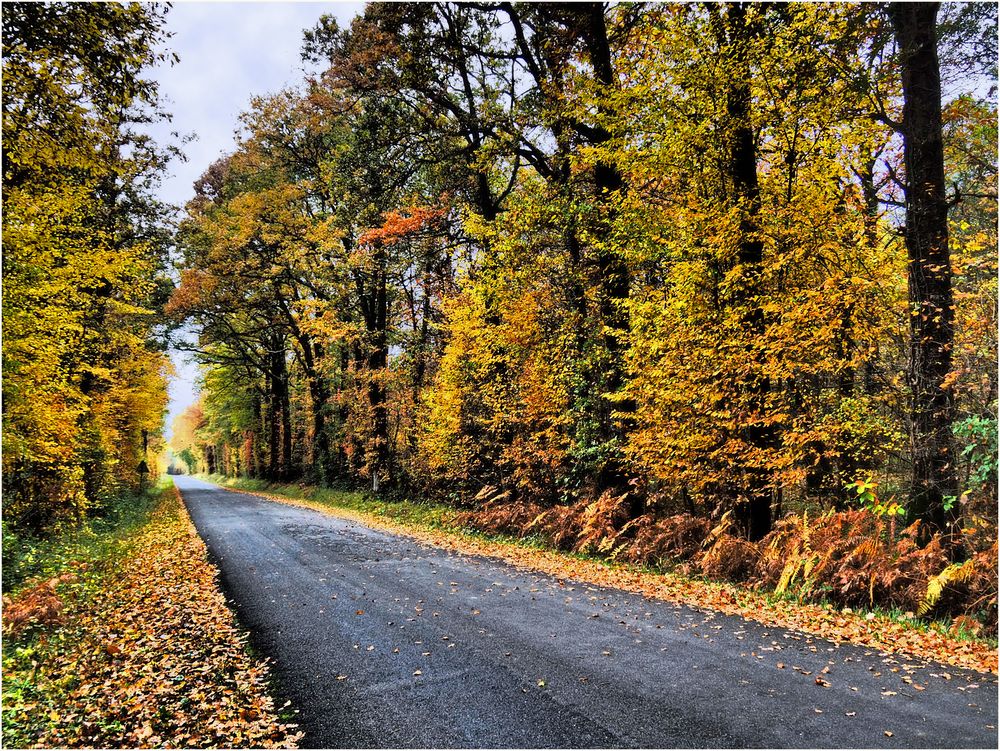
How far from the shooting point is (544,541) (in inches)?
477

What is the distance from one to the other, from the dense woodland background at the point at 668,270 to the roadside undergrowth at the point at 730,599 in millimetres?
385

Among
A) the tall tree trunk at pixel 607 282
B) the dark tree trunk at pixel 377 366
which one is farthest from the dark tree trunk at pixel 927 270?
the dark tree trunk at pixel 377 366

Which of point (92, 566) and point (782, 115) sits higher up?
point (782, 115)

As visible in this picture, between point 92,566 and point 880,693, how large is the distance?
1168 centimetres

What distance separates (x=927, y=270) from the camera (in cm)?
691

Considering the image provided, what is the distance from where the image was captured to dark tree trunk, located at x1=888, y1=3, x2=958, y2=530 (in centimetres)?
670

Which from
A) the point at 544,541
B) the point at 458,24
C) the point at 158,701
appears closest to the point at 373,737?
the point at 158,701

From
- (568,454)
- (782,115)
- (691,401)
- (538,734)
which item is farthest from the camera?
(568,454)

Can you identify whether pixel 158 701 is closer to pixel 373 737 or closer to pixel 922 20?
pixel 373 737

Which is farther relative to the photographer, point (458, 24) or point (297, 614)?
point (458, 24)

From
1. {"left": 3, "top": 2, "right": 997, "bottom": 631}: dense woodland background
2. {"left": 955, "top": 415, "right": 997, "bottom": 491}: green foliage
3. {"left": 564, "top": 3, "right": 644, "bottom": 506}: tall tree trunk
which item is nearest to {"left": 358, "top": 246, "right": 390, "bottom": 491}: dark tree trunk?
{"left": 3, "top": 2, "right": 997, "bottom": 631}: dense woodland background

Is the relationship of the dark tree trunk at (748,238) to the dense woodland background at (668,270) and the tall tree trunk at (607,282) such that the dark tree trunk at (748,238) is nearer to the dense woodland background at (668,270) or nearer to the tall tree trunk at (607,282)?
the dense woodland background at (668,270)

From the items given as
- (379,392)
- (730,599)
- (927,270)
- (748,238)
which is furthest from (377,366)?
(927,270)

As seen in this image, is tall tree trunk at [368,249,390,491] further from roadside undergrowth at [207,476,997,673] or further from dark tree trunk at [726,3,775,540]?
dark tree trunk at [726,3,775,540]
